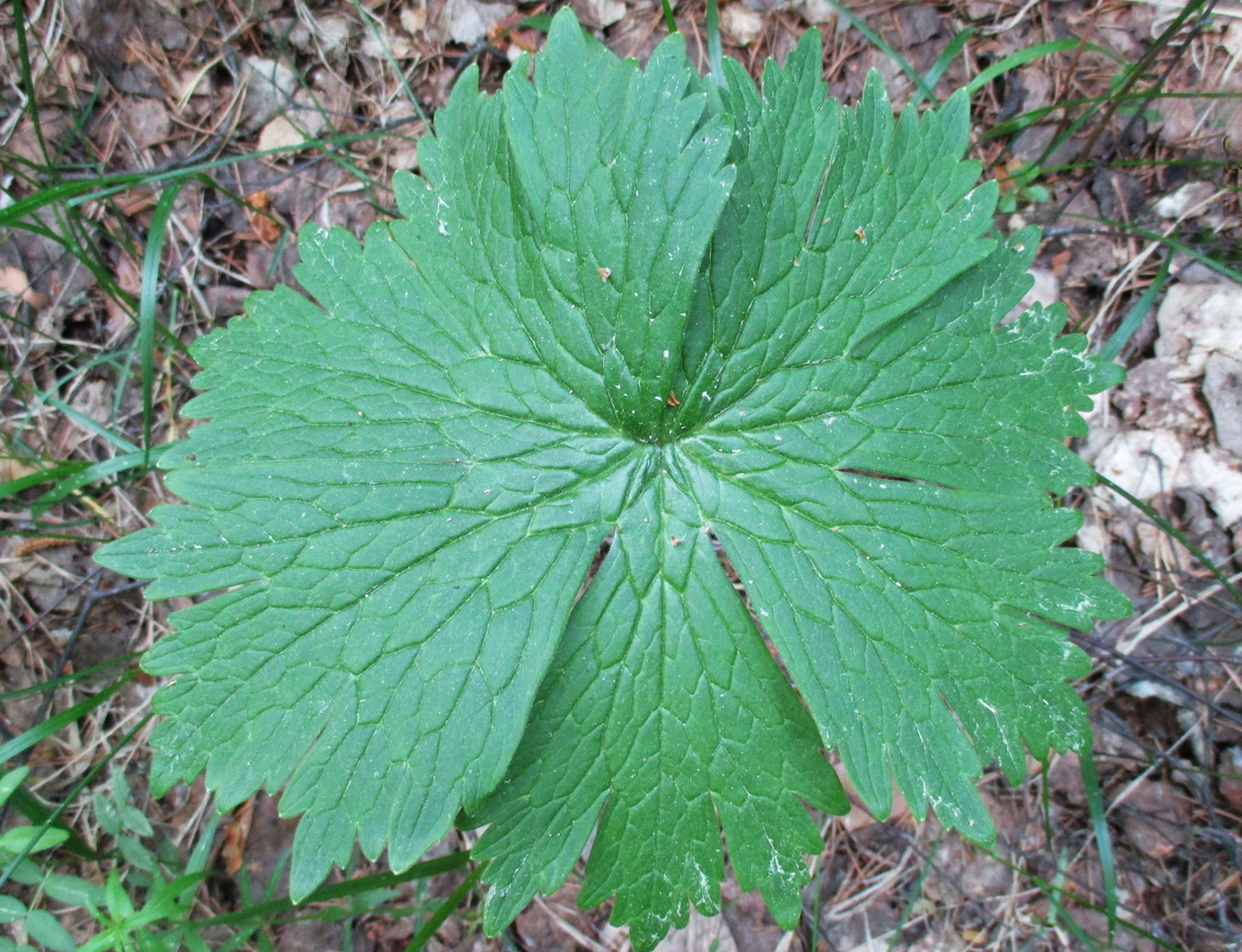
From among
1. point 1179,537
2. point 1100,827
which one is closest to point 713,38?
point 1179,537

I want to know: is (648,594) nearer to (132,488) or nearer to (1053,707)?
(1053,707)

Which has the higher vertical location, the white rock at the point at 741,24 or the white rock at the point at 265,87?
the white rock at the point at 265,87

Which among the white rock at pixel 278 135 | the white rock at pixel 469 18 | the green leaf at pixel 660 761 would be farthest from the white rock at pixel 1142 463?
the white rock at pixel 278 135

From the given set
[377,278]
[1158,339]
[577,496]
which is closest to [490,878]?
[577,496]

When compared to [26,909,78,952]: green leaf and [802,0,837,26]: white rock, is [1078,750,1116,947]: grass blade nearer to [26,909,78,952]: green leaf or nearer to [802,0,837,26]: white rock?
[802,0,837,26]: white rock

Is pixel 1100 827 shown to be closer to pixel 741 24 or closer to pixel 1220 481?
pixel 1220 481

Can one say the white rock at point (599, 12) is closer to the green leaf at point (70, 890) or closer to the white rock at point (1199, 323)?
the white rock at point (1199, 323)
